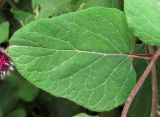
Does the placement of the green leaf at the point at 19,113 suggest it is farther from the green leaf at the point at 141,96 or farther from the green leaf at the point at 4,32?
the green leaf at the point at 141,96

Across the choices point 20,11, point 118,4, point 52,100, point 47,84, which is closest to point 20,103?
point 52,100

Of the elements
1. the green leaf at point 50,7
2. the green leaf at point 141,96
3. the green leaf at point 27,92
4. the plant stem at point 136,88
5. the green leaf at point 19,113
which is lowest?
the green leaf at point 19,113

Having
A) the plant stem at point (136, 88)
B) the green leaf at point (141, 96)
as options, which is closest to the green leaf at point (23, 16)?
the green leaf at point (141, 96)

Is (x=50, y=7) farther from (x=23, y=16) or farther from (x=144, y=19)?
(x=144, y=19)

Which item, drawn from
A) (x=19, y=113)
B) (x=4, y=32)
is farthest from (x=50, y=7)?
(x=19, y=113)

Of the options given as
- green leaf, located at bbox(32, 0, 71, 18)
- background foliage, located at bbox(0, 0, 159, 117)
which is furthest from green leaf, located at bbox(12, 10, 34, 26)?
green leaf, located at bbox(32, 0, 71, 18)
